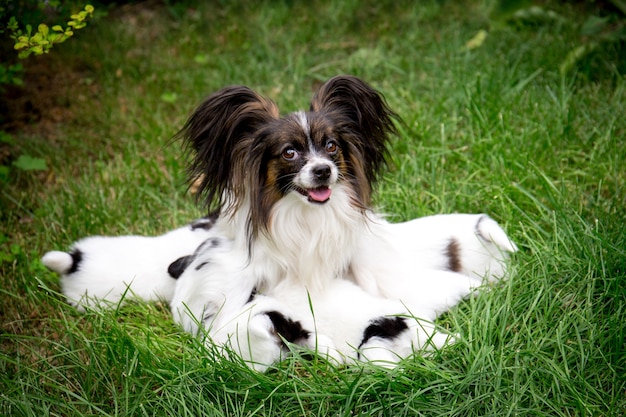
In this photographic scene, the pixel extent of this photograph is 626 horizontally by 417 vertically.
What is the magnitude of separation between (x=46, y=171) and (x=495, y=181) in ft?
9.96

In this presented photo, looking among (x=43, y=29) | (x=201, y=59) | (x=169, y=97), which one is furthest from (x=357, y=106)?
(x=201, y=59)

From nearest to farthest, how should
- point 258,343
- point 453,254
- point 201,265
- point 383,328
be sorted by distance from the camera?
point 258,343, point 383,328, point 201,265, point 453,254

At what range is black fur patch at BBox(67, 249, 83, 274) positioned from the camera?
370cm

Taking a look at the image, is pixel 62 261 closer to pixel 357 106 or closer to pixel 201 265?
pixel 201 265

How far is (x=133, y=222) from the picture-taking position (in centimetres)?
439

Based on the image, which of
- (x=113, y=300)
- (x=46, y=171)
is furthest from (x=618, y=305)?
(x=46, y=171)

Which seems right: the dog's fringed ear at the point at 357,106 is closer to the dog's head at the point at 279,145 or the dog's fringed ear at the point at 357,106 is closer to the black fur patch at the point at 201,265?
the dog's head at the point at 279,145

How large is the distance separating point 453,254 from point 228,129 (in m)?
1.31

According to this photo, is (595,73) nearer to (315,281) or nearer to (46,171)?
(315,281)

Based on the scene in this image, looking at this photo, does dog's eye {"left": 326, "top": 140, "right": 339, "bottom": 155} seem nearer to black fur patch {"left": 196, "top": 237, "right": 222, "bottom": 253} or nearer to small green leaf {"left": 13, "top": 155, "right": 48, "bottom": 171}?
black fur patch {"left": 196, "top": 237, "right": 222, "bottom": 253}

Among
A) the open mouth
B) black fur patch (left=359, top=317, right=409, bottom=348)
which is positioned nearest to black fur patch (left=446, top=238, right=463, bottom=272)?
black fur patch (left=359, top=317, right=409, bottom=348)

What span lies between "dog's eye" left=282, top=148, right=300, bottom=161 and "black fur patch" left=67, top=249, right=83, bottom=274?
133 cm

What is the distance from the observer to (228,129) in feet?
10.4

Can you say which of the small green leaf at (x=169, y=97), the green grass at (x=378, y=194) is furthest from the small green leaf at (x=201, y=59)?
the small green leaf at (x=169, y=97)
